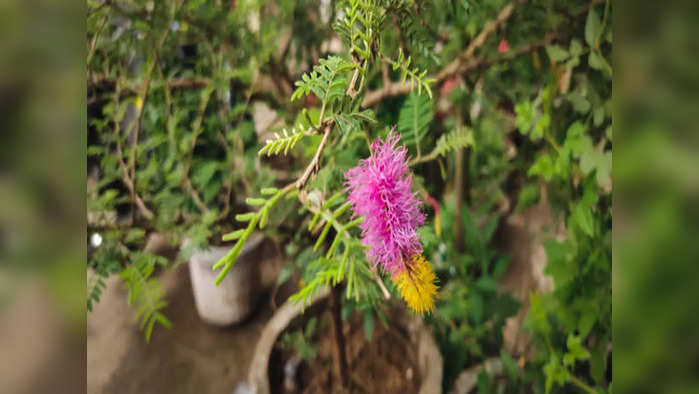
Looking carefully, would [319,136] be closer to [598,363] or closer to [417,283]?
[417,283]

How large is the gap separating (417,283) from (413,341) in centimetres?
43

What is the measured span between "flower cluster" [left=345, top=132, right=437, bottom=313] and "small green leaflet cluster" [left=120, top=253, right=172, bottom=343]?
34cm

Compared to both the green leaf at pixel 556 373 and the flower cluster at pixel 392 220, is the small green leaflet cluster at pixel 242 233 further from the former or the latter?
the green leaf at pixel 556 373

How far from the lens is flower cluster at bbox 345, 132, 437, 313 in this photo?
0.62 feet

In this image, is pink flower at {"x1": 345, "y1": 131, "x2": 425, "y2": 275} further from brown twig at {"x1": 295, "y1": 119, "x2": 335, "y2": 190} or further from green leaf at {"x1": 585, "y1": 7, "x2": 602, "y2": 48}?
green leaf at {"x1": 585, "y1": 7, "x2": 602, "y2": 48}

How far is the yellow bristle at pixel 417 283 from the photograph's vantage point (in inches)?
7.7

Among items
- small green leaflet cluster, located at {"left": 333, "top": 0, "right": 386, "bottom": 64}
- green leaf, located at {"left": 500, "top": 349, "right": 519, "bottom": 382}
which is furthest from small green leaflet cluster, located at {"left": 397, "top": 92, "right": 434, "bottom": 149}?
green leaf, located at {"left": 500, "top": 349, "right": 519, "bottom": 382}

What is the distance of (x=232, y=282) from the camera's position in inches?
23.7

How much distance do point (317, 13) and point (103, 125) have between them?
31 centimetres

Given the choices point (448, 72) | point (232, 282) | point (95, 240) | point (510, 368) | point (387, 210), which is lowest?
point (510, 368)

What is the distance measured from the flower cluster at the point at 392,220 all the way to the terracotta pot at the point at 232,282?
0.36m

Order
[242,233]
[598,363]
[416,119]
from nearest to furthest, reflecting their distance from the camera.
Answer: [242,233] < [416,119] < [598,363]

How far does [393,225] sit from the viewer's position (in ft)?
0.62

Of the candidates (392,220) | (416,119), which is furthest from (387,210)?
(416,119)
